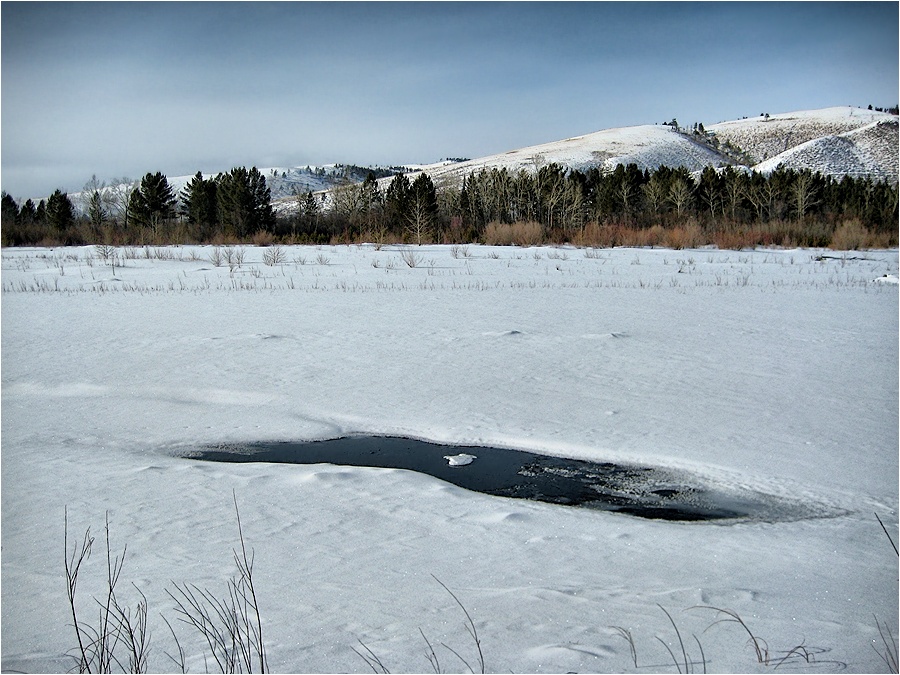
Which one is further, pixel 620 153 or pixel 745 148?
pixel 745 148

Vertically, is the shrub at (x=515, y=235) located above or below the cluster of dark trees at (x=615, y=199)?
below

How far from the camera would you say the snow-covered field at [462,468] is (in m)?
2.68

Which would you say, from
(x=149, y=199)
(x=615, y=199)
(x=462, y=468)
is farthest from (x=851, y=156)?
(x=462, y=468)

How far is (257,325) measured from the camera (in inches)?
382

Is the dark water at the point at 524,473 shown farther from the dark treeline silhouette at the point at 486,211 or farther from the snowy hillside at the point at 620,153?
the snowy hillside at the point at 620,153

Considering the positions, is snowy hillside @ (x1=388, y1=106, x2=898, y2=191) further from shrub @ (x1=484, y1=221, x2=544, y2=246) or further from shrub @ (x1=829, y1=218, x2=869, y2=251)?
shrub @ (x1=829, y1=218, x2=869, y2=251)

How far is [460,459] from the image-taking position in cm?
510

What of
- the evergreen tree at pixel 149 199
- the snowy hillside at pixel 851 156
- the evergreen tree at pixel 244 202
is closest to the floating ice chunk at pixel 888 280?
the evergreen tree at pixel 244 202

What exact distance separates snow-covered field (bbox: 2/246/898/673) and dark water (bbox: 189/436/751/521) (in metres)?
0.20

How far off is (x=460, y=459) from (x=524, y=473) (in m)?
0.53

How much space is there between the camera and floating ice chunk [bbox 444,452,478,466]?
503cm

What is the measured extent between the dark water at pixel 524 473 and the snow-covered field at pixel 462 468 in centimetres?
20

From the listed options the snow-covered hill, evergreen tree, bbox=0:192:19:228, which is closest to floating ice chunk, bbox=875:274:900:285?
evergreen tree, bbox=0:192:19:228

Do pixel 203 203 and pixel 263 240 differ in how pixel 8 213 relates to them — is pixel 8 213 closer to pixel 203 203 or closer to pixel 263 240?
pixel 203 203
